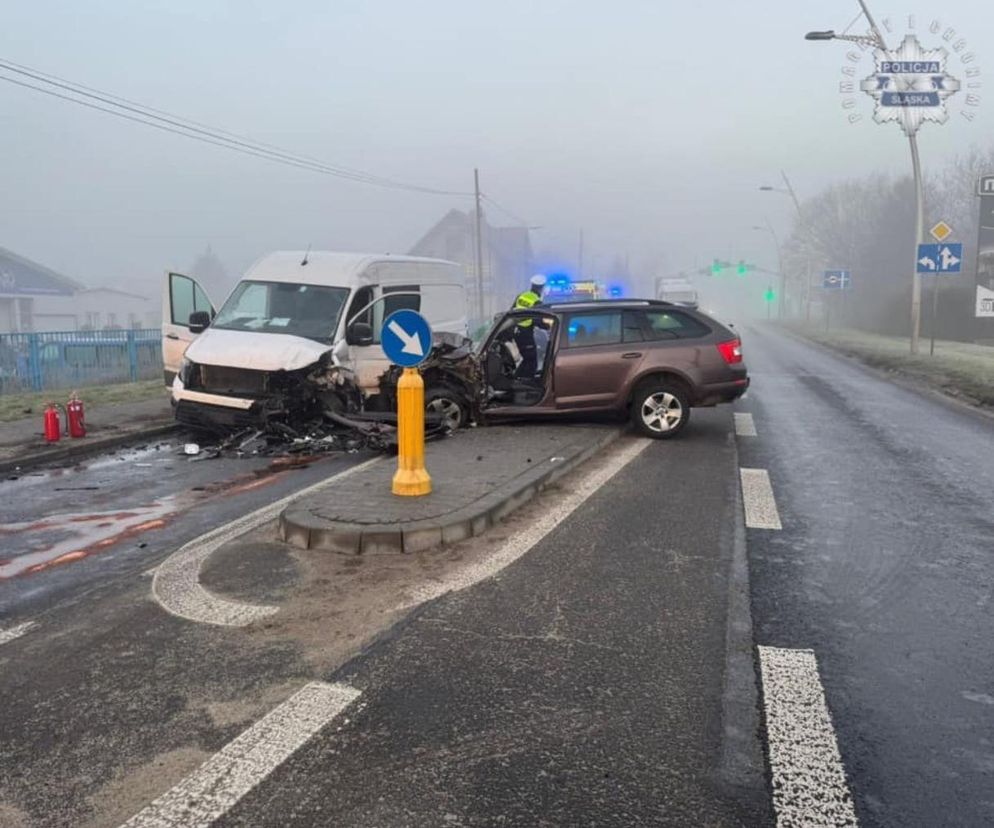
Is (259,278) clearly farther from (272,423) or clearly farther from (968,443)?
(968,443)

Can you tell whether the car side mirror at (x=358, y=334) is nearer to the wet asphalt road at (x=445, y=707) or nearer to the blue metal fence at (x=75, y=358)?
the wet asphalt road at (x=445, y=707)

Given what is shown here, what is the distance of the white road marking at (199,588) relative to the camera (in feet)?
14.3

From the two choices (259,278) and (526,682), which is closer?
(526,682)

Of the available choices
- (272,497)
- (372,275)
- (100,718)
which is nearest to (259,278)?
(372,275)

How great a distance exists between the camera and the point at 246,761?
2.97m

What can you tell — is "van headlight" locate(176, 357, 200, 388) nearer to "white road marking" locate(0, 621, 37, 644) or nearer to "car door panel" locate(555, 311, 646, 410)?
"car door panel" locate(555, 311, 646, 410)

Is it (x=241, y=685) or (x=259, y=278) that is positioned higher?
(x=259, y=278)

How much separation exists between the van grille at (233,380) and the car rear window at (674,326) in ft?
15.9

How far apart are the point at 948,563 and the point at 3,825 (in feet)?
17.5

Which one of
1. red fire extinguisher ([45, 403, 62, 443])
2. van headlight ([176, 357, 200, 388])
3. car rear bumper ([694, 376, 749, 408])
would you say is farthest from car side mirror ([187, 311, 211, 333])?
car rear bumper ([694, 376, 749, 408])

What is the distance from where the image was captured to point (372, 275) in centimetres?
1144

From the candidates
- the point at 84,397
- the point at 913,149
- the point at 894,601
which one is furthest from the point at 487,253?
the point at 894,601

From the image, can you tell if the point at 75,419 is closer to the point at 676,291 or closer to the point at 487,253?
the point at 676,291

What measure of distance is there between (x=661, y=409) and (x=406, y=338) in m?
4.60
